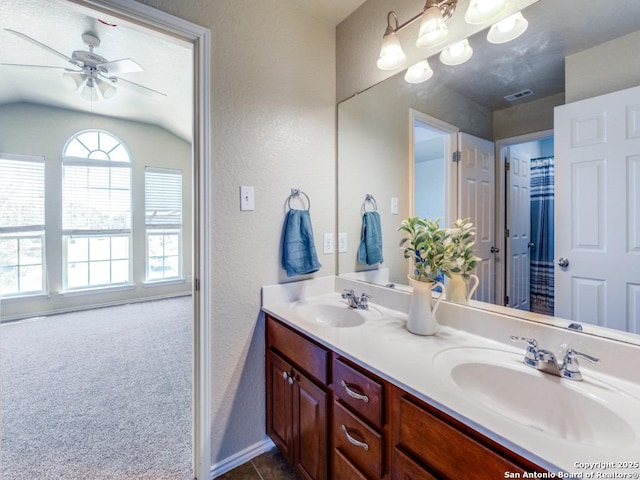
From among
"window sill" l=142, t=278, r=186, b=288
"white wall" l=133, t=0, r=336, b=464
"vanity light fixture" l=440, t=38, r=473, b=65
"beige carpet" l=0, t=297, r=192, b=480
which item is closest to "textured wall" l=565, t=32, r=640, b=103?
"vanity light fixture" l=440, t=38, r=473, b=65

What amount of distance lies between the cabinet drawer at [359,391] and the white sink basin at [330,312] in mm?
402

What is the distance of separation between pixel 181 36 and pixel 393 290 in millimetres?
1535

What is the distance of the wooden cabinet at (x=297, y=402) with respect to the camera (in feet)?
3.65

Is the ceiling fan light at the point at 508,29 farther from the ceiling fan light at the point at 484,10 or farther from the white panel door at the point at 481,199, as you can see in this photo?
the white panel door at the point at 481,199

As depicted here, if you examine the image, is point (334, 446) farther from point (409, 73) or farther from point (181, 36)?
point (181, 36)

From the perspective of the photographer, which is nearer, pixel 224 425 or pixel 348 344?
pixel 348 344

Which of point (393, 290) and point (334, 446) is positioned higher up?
point (393, 290)

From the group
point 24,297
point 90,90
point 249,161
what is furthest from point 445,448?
point 24,297

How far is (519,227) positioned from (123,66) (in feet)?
9.92

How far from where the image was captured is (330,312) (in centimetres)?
154

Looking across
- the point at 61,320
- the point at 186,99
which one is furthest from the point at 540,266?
the point at 61,320

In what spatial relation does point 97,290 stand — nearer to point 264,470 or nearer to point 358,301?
point 264,470

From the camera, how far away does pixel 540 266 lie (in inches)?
Result: 40.2

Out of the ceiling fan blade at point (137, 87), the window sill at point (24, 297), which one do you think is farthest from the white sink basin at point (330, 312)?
the window sill at point (24, 297)
